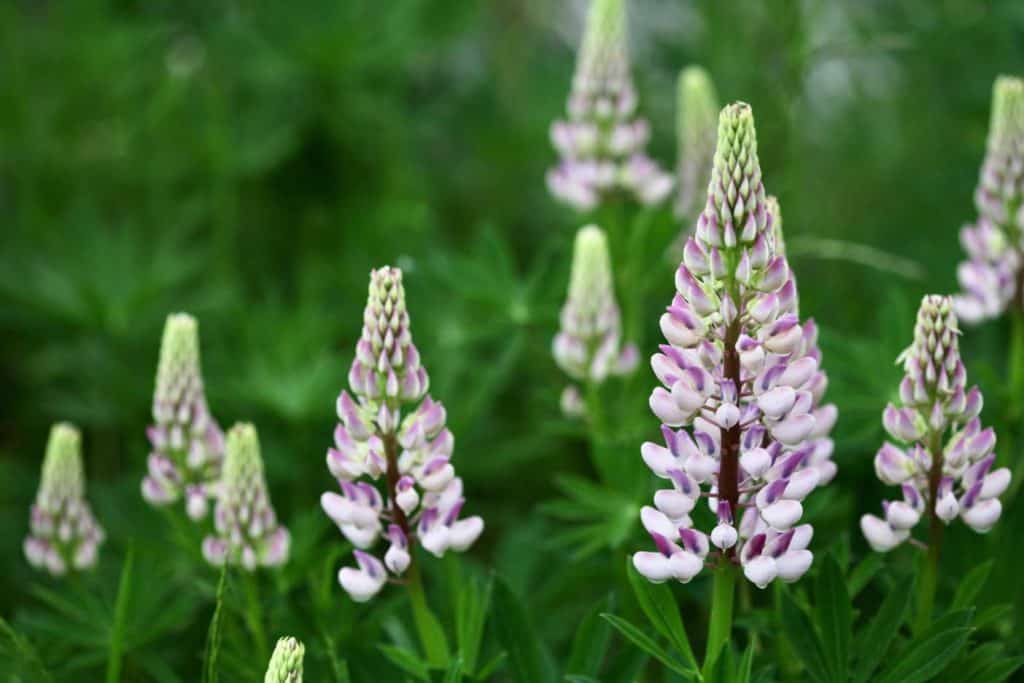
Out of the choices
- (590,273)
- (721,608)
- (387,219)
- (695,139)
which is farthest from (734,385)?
(387,219)

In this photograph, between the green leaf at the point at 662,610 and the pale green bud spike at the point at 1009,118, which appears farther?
the pale green bud spike at the point at 1009,118

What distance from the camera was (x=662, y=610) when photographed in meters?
1.75

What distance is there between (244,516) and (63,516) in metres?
0.40

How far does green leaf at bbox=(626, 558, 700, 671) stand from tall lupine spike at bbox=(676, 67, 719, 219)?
1225 mm

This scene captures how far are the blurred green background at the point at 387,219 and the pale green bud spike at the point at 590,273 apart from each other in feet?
0.87

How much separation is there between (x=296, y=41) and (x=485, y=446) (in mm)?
1417

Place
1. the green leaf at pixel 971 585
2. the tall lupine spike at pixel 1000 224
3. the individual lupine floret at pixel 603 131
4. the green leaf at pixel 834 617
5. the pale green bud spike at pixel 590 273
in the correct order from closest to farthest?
the green leaf at pixel 834 617 < the green leaf at pixel 971 585 < the tall lupine spike at pixel 1000 224 < the pale green bud spike at pixel 590 273 < the individual lupine floret at pixel 603 131

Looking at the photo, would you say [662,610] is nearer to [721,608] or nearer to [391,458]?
[721,608]

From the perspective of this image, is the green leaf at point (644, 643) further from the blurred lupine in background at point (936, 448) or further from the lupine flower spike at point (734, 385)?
the blurred lupine in background at point (936, 448)

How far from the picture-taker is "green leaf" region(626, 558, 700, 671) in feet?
5.72

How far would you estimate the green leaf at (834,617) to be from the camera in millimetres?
1802

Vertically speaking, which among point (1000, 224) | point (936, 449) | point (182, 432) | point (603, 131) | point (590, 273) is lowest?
point (182, 432)

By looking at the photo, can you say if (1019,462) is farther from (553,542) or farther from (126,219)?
(126,219)

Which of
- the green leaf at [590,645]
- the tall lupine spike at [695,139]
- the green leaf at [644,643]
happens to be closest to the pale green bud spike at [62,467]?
the green leaf at [590,645]
